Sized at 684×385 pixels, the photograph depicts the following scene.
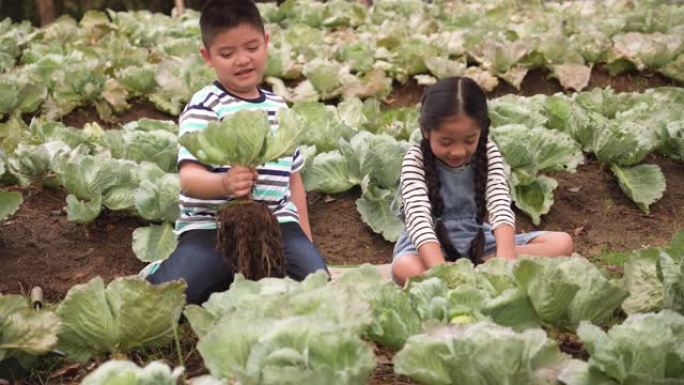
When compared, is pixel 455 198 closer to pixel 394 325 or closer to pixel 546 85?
pixel 394 325

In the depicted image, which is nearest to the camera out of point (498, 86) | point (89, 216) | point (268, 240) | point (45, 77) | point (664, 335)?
point (664, 335)

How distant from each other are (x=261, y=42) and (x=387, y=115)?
226cm

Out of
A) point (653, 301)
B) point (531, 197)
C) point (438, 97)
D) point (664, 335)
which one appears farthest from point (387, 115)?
point (664, 335)

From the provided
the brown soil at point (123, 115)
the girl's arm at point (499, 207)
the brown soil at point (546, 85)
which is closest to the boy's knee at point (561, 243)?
the girl's arm at point (499, 207)

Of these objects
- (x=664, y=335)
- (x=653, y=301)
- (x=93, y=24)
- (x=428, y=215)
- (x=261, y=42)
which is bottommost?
(x=93, y=24)

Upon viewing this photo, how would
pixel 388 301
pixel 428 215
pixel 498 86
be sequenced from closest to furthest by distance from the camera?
pixel 388 301
pixel 428 215
pixel 498 86

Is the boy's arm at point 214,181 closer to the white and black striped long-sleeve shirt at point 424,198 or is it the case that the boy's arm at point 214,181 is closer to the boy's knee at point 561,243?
the white and black striped long-sleeve shirt at point 424,198

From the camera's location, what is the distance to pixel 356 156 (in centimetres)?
463

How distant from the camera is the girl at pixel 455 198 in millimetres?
3537

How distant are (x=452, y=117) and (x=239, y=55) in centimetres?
80

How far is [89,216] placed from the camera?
13.8 feet

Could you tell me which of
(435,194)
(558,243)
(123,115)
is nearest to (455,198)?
(435,194)

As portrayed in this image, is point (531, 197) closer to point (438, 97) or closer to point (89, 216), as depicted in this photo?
point (438, 97)

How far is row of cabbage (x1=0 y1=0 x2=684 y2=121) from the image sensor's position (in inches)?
249
